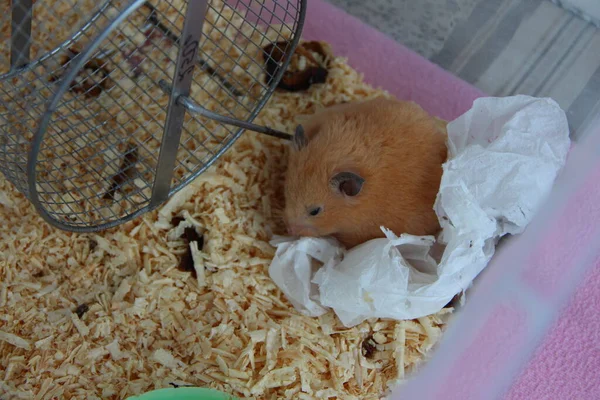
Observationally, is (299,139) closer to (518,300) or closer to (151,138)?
(151,138)

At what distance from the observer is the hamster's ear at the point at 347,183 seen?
5.45 feet

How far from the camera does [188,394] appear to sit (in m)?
1.52

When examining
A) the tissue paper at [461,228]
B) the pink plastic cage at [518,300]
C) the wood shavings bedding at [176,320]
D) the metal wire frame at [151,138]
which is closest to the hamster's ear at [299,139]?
the metal wire frame at [151,138]

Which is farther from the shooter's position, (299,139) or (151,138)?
(151,138)

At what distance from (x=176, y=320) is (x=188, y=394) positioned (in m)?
0.28

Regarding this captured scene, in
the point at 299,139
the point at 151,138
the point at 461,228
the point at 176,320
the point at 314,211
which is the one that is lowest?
the point at 176,320

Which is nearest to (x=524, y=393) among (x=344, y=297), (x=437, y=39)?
(x=344, y=297)

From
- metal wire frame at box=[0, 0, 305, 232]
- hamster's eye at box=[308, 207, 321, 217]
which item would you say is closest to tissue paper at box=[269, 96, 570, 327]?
hamster's eye at box=[308, 207, 321, 217]

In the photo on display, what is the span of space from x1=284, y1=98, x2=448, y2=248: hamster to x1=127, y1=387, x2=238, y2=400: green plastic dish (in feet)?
1.82

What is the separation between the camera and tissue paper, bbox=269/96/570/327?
1.61 m

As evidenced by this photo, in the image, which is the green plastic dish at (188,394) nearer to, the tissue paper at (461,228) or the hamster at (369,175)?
the tissue paper at (461,228)

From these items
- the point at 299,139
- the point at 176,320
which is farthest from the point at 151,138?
the point at 176,320

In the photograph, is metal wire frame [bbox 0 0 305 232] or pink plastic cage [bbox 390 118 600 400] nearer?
pink plastic cage [bbox 390 118 600 400]

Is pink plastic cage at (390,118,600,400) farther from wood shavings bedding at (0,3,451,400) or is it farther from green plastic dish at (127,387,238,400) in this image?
green plastic dish at (127,387,238,400)
